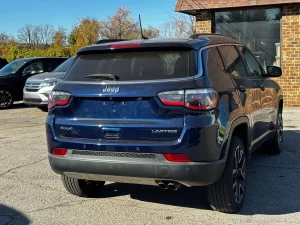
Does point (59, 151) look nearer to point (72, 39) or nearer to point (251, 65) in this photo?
point (251, 65)

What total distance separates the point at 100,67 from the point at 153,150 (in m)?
1.07

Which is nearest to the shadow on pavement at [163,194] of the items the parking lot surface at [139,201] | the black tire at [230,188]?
the parking lot surface at [139,201]

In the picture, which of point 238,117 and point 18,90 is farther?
point 18,90

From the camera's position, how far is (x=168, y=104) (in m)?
3.67

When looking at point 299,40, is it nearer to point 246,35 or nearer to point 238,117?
point 246,35

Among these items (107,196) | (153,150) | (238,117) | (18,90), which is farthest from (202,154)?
(18,90)

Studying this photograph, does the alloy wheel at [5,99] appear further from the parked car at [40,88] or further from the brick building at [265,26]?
the brick building at [265,26]

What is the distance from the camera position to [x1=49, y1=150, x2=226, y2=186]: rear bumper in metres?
3.68

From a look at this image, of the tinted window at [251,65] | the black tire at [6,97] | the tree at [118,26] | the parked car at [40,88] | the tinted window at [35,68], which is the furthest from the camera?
the tree at [118,26]

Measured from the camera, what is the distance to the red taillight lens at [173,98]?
12.0 ft

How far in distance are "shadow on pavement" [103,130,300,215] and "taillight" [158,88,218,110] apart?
1357 millimetres

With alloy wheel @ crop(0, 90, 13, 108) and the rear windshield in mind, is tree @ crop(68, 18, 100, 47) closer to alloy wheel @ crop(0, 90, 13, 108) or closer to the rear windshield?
alloy wheel @ crop(0, 90, 13, 108)

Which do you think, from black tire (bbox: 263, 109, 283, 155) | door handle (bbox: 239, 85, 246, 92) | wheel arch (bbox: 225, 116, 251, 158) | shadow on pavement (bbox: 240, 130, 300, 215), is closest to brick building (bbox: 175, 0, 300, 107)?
shadow on pavement (bbox: 240, 130, 300, 215)

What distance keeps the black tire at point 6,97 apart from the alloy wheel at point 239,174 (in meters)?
11.2
